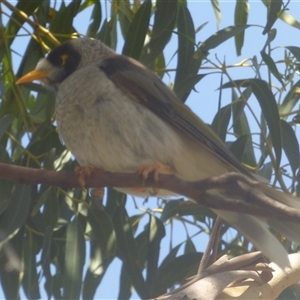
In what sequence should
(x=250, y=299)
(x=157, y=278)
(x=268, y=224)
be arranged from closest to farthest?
(x=250, y=299) < (x=268, y=224) < (x=157, y=278)

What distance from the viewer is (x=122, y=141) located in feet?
7.17

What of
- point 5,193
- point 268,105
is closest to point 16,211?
point 5,193

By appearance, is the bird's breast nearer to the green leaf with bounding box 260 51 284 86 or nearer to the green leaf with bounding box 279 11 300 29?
the green leaf with bounding box 260 51 284 86

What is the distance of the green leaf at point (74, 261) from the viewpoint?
7.57 ft

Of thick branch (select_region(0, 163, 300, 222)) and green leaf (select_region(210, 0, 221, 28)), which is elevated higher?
green leaf (select_region(210, 0, 221, 28))

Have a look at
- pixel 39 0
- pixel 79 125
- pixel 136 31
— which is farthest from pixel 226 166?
pixel 39 0

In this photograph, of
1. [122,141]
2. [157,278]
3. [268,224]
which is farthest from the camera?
[157,278]

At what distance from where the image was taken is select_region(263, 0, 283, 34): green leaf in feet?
8.05

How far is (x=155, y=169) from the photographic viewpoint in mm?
2088

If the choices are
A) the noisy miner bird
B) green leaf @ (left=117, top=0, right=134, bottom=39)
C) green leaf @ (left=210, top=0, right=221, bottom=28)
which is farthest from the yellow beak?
green leaf @ (left=210, top=0, right=221, bottom=28)

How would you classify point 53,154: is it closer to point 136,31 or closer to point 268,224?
point 136,31

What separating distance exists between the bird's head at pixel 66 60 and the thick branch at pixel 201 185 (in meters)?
0.84

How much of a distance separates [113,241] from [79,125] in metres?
0.43

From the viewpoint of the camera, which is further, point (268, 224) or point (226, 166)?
point (226, 166)
